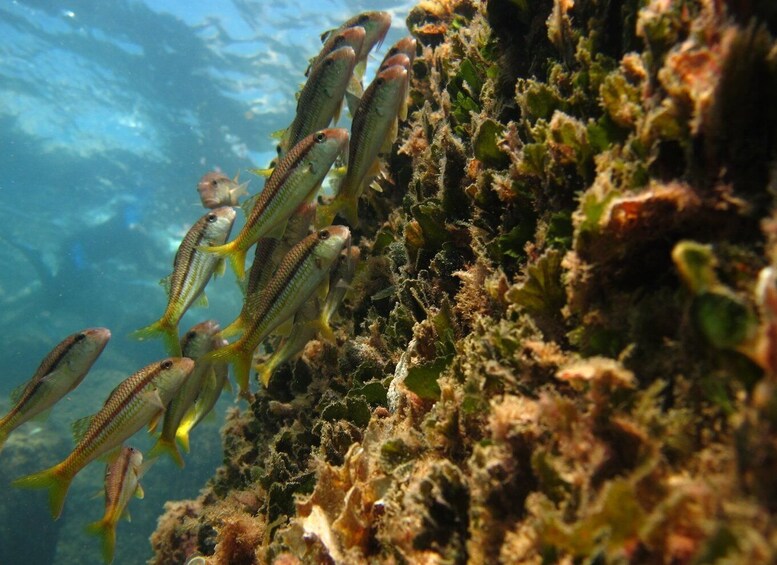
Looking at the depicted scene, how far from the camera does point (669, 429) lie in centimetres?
116

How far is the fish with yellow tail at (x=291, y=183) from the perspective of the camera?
306 centimetres

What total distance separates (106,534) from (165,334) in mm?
1910

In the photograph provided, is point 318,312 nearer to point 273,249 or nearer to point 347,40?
→ point 273,249

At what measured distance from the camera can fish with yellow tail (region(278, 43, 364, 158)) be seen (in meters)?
3.46

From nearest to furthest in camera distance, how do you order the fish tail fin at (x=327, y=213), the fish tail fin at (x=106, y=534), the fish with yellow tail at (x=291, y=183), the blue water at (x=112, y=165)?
1. the fish with yellow tail at (x=291, y=183)
2. the fish tail fin at (x=327, y=213)
3. the fish tail fin at (x=106, y=534)
4. the blue water at (x=112, y=165)

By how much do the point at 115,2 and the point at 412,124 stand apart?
1260 inches

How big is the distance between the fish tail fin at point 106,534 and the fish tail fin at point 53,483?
450 mm

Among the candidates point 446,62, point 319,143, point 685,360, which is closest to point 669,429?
point 685,360

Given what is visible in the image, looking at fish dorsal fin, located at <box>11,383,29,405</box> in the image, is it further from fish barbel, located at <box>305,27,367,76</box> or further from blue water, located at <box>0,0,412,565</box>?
blue water, located at <box>0,0,412,565</box>

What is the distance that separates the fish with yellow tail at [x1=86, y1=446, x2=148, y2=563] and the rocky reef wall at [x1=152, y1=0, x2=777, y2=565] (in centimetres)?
138

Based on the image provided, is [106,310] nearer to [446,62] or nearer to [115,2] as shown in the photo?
[115,2]

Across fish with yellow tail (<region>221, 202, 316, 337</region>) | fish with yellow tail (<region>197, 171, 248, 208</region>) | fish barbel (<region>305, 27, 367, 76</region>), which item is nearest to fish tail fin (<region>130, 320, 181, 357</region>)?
fish with yellow tail (<region>221, 202, 316, 337</region>)

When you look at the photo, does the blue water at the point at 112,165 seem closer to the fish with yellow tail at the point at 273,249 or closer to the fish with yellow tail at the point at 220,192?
the fish with yellow tail at the point at 220,192

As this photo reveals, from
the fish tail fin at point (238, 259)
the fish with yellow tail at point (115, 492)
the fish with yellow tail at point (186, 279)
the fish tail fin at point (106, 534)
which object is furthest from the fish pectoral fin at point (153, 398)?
the fish tail fin at point (106, 534)
